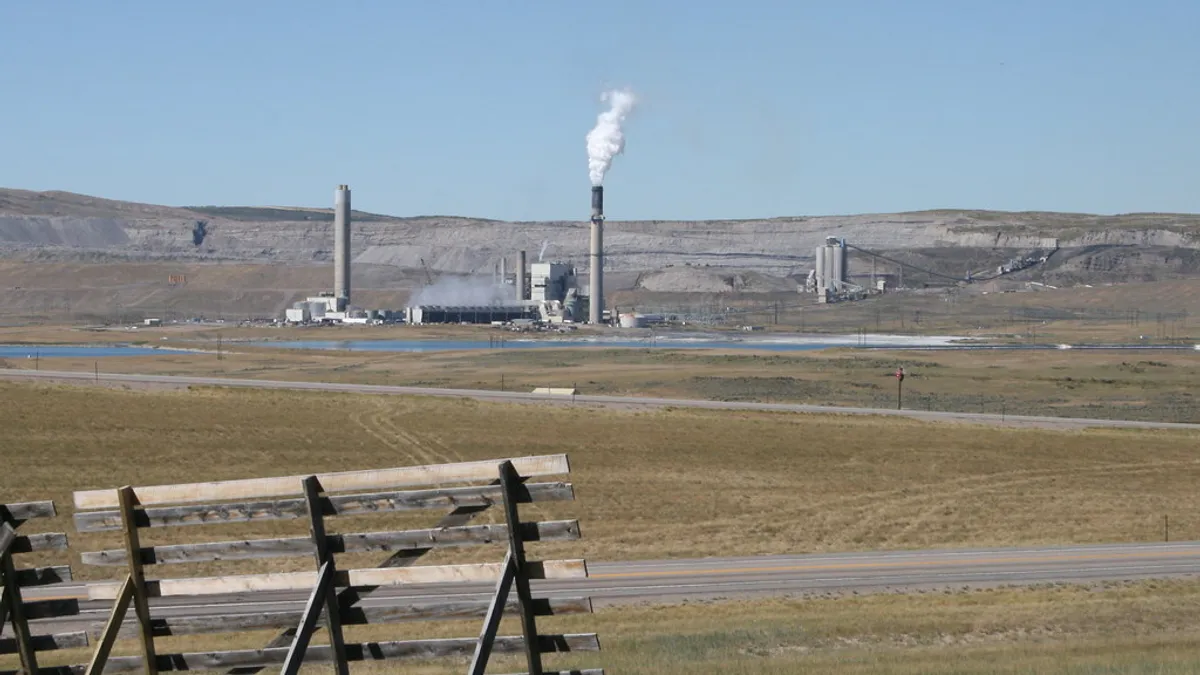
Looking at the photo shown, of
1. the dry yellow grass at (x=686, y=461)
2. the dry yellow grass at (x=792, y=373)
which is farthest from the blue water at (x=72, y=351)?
the dry yellow grass at (x=686, y=461)

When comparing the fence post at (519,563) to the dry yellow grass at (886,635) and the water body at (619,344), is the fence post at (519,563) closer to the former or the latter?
the dry yellow grass at (886,635)

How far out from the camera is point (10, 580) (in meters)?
10.1

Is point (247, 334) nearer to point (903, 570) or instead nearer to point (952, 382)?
point (952, 382)

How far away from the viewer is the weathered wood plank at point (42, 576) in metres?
10.3

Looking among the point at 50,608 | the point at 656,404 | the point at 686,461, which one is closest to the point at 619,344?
the point at 656,404

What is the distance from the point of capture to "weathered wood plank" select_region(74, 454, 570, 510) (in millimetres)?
9219

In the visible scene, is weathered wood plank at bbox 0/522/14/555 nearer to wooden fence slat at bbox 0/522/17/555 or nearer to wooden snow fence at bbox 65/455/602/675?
wooden fence slat at bbox 0/522/17/555

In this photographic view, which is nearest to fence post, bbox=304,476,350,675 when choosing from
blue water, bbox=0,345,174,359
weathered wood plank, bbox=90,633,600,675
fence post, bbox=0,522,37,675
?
weathered wood plank, bbox=90,633,600,675

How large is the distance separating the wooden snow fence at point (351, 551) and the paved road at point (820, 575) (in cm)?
1297

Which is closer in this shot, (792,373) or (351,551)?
(351,551)

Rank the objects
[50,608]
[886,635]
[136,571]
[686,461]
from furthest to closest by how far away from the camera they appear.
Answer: [686,461] → [886,635] → [50,608] → [136,571]

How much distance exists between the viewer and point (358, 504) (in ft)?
31.1

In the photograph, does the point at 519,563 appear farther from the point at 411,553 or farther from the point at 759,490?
the point at 759,490

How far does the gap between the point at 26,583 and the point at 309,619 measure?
7.56ft
